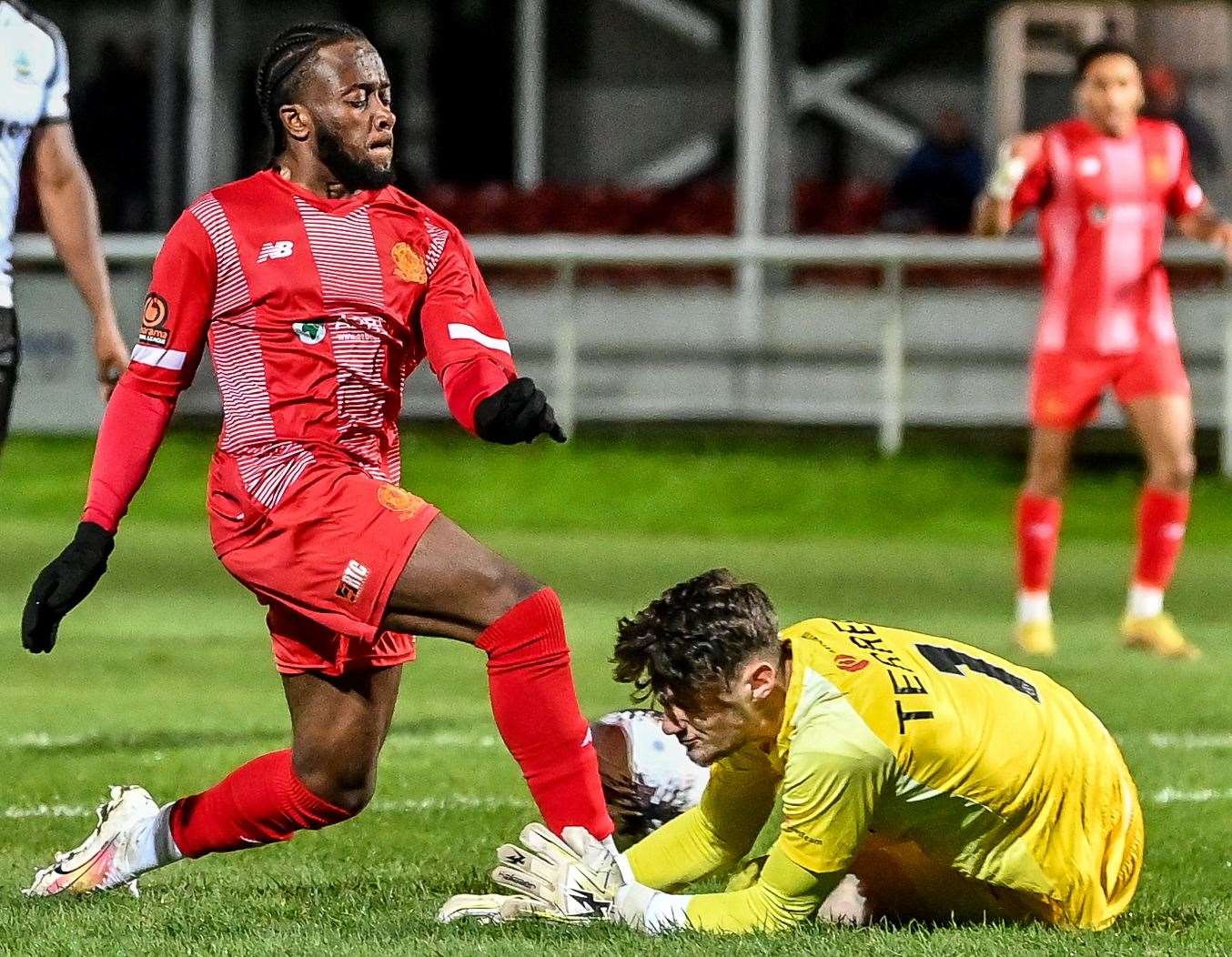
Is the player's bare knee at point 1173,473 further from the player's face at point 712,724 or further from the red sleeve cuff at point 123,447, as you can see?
the red sleeve cuff at point 123,447

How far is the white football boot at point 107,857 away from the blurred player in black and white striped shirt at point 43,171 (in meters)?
1.80

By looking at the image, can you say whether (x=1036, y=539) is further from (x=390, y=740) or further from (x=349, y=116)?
(x=349, y=116)

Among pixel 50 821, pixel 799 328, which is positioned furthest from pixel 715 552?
pixel 50 821

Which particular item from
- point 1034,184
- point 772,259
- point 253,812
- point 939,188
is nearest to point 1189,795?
point 253,812

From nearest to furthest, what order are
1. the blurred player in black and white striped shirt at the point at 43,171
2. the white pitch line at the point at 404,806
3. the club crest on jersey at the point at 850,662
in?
1. the club crest on jersey at the point at 850,662
2. the white pitch line at the point at 404,806
3. the blurred player in black and white striped shirt at the point at 43,171

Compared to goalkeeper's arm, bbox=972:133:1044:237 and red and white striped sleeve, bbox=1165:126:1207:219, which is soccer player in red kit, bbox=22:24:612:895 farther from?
red and white striped sleeve, bbox=1165:126:1207:219

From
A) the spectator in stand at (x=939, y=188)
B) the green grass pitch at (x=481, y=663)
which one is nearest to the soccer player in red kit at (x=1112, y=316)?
the green grass pitch at (x=481, y=663)

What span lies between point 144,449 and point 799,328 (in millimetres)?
13030

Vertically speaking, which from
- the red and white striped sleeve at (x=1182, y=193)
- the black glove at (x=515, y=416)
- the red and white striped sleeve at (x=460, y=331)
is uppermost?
the red and white striped sleeve at (x=460, y=331)

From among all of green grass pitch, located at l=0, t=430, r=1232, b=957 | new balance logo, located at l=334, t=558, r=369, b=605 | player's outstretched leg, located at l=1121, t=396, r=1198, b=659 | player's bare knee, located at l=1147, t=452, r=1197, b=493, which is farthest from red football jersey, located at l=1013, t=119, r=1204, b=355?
new balance logo, located at l=334, t=558, r=369, b=605

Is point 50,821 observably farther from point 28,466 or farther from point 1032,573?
point 28,466

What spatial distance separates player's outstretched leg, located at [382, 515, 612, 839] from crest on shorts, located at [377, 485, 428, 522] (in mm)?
50

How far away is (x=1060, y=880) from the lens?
4.81 m

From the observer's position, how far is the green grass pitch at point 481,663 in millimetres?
4980
